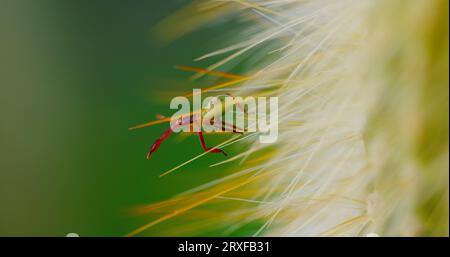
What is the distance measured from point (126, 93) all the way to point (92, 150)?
196mm

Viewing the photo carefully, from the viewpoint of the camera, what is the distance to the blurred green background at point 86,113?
116 centimetres

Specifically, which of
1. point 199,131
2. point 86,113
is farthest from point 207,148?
point 86,113

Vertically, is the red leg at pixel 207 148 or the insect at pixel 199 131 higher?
the insect at pixel 199 131

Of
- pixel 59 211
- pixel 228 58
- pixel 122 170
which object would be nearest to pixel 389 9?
pixel 228 58

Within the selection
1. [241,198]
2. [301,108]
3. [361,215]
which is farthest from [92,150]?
[361,215]

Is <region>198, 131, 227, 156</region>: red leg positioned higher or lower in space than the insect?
lower

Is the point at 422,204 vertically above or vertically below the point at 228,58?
below

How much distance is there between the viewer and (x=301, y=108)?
1.16m

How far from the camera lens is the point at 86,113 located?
3.83ft

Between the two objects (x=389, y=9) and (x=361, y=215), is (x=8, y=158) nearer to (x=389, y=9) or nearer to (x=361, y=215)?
(x=361, y=215)

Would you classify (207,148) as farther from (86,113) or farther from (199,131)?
(86,113)

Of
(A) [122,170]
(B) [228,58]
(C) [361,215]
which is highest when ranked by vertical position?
(B) [228,58]

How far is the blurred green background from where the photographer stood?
116cm

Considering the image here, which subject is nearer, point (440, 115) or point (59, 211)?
point (440, 115)
